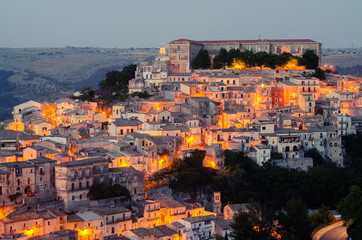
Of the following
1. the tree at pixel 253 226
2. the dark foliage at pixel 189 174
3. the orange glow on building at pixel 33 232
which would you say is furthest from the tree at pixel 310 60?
the orange glow on building at pixel 33 232

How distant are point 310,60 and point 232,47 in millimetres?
7414

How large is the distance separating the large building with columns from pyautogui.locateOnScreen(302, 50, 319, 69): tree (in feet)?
8.34

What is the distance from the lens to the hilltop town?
28.0 meters

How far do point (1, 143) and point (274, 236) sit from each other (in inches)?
623

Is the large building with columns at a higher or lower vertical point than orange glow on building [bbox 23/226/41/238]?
higher

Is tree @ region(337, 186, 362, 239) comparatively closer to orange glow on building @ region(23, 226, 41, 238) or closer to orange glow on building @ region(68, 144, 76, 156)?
orange glow on building @ region(23, 226, 41, 238)

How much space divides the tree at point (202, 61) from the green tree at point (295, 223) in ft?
83.2

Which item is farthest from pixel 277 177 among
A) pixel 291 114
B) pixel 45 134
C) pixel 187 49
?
pixel 187 49

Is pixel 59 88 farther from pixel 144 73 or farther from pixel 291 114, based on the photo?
pixel 291 114

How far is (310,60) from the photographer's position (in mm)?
50500

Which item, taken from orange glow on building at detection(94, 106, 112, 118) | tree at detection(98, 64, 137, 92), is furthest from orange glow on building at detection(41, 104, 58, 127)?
tree at detection(98, 64, 137, 92)

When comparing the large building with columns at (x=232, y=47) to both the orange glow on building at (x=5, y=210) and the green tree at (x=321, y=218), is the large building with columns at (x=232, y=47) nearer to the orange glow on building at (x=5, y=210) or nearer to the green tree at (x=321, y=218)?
the green tree at (x=321, y=218)

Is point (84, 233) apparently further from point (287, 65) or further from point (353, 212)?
point (287, 65)

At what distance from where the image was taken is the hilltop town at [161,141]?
91.9 ft
